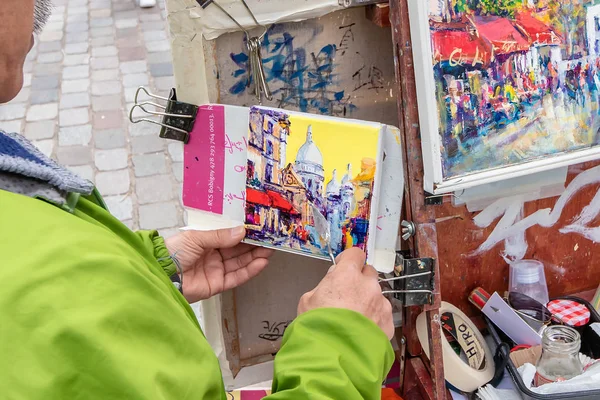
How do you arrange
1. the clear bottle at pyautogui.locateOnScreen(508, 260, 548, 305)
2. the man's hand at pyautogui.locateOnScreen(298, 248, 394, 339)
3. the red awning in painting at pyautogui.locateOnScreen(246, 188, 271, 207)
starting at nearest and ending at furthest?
1. the man's hand at pyautogui.locateOnScreen(298, 248, 394, 339)
2. the red awning in painting at pyautogui.locateOnScreen(246, 188, 271, 207)
3. the clear bottle at pyautogui.locateOnScreen(508, 260, 548, 305)

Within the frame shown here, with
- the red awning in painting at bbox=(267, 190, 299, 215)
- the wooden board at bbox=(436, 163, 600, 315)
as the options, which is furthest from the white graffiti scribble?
the red awning in painting at bbox=(267, 190, 299, 215)

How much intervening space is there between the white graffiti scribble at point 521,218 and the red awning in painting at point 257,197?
0.53m

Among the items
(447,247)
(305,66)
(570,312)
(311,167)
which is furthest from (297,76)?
(570,312)

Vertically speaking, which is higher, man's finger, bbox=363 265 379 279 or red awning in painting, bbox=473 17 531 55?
red awning in painting, bbox=473 17 531 55

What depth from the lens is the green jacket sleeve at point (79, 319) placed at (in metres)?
0.58

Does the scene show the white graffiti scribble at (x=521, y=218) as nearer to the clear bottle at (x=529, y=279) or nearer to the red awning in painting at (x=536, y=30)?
the clear bottle at (x=529, y=279)

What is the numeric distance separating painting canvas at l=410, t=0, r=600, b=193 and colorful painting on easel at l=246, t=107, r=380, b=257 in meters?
0.14

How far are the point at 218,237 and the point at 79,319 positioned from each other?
2.23ft

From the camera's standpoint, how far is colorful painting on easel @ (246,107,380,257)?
1144mm

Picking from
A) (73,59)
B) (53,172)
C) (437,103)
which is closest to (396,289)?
(437,103)

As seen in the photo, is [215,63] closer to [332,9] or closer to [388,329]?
[332,9]

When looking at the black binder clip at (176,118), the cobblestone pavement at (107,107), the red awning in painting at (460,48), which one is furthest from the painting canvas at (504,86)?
the cobblestone pavement at (107,107)

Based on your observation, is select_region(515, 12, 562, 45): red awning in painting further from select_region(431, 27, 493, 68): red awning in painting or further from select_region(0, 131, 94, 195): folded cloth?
select_region(0, 131, 94, 195): folded cloth

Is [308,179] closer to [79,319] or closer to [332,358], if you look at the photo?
[332,358]
